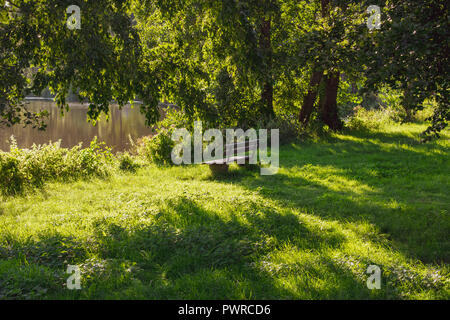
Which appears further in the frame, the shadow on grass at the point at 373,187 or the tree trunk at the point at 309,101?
the tree trunk at the point at 309,101

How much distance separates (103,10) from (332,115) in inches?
482

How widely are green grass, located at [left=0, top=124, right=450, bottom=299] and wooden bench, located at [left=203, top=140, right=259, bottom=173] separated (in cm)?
54

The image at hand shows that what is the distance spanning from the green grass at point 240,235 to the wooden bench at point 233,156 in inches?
21.2

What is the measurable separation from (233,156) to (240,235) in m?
6.29

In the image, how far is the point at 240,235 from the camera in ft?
19.0

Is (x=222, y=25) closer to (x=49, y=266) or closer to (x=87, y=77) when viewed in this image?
(x=87, y=77)

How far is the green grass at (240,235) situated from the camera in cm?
419

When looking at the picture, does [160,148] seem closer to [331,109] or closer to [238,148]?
[238,148]

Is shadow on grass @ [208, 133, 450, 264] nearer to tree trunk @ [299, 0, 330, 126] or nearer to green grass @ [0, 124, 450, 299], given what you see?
green grass @ [0, 124, 450, 299]

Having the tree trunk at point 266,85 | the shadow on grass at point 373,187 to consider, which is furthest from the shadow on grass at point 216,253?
the tree trunk at point 266,85

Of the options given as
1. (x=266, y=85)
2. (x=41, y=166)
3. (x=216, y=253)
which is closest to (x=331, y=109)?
(x=266, y=85)

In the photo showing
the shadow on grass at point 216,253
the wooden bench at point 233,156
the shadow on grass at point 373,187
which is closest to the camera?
the shadow on grass at point 216,253

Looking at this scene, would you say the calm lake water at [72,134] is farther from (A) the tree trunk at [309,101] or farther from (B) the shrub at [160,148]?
(A) the tree trunk at [309,101]

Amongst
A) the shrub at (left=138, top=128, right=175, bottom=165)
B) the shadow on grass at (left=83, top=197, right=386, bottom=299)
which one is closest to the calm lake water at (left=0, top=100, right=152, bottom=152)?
the shrub at (left=138, top=128, right=175, bottom=165)
